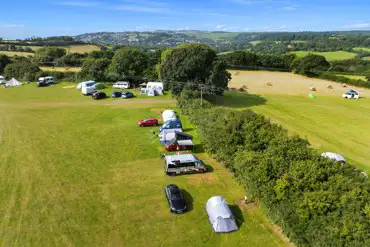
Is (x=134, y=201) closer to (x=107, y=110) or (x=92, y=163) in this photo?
(x=92, y=163)

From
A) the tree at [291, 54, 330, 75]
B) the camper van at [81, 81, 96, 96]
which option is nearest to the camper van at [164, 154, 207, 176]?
the camper van at [81, 81, 96, 96]

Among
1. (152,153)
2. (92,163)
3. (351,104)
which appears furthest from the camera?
(351,104)

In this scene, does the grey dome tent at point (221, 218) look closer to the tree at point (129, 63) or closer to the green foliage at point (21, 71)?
the tree at point (129, 63)

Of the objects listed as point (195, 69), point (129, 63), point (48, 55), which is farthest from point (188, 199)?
point (48, 55)

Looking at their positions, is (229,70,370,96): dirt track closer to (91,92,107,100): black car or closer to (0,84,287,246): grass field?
(91,92,107,100): black car

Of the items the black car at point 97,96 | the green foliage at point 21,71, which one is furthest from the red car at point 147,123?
the green foliage at point 21,71

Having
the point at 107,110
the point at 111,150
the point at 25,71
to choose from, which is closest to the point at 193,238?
the point at 111,150

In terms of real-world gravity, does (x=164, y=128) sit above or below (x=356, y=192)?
below
